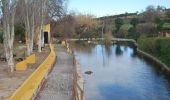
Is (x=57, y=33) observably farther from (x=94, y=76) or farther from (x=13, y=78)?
(x=13, y=78)

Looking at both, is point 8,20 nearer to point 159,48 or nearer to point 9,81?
point 9,81

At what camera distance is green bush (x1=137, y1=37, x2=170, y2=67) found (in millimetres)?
39881

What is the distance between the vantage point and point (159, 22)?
9512 centimetres

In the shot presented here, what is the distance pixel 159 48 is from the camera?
46562 millimetres

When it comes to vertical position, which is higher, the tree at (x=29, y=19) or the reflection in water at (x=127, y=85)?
the tree at (x=29, y=19)

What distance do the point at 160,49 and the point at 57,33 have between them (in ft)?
122

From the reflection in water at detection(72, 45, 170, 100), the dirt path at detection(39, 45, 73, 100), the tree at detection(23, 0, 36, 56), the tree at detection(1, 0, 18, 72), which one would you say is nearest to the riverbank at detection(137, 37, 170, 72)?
the reflection in water at detection(72, 45, 170, 100)

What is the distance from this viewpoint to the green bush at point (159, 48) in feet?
131

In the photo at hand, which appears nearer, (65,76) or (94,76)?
(65,76)

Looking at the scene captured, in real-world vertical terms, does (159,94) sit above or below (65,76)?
below

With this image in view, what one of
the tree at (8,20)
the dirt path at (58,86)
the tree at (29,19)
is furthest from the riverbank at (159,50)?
the tree at (8,20)

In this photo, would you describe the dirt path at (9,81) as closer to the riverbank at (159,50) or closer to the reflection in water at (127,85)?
the reflection in water at (127,85)

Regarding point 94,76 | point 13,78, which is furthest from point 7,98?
point 94,76

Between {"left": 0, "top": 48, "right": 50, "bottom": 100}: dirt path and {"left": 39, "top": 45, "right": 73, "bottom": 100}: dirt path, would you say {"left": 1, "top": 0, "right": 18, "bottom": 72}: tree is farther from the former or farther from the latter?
{"left": 39, "top": 45, "right": 73, "bottom": 100}: dirt path
